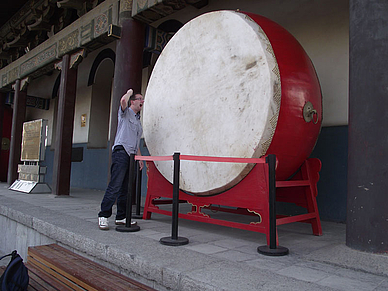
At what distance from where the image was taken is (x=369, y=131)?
1896 mm

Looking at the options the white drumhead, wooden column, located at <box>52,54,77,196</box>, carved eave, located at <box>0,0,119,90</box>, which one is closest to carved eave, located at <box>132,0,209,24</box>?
carved eave, located at <box>0,0,119,90</box>

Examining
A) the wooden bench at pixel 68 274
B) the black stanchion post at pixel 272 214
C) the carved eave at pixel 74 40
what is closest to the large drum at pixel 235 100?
the black stanchion post at pixel 272 214

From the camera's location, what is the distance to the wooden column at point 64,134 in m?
5.55

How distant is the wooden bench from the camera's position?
1859 mm

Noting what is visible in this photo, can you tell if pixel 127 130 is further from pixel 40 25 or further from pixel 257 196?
pixel 40 25

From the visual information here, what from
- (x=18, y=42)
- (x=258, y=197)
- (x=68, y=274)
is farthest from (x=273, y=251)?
(x=18, y=42)

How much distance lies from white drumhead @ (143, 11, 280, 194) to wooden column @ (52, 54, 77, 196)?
3.07 m

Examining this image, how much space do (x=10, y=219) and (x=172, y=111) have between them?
246cm

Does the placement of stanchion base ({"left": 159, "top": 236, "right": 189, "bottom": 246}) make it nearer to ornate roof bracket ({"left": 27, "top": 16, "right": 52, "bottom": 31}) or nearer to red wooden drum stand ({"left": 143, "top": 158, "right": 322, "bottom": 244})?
red wooden drum stand ({"left": 143, "top": 158, "right": 322, "bottom": 244})

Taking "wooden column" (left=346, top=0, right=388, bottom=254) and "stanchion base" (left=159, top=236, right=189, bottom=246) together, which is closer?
"wooden column" (left=346, top=0, right=388, bottom=254)

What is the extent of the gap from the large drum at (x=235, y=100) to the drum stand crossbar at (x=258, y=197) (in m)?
0.07

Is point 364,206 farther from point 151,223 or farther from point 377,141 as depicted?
point 151,223

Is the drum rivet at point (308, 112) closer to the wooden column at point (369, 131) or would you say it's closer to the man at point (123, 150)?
the wooden column at point (369, 131)

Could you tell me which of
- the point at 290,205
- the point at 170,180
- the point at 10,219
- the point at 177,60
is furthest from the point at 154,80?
the point at 10,219
